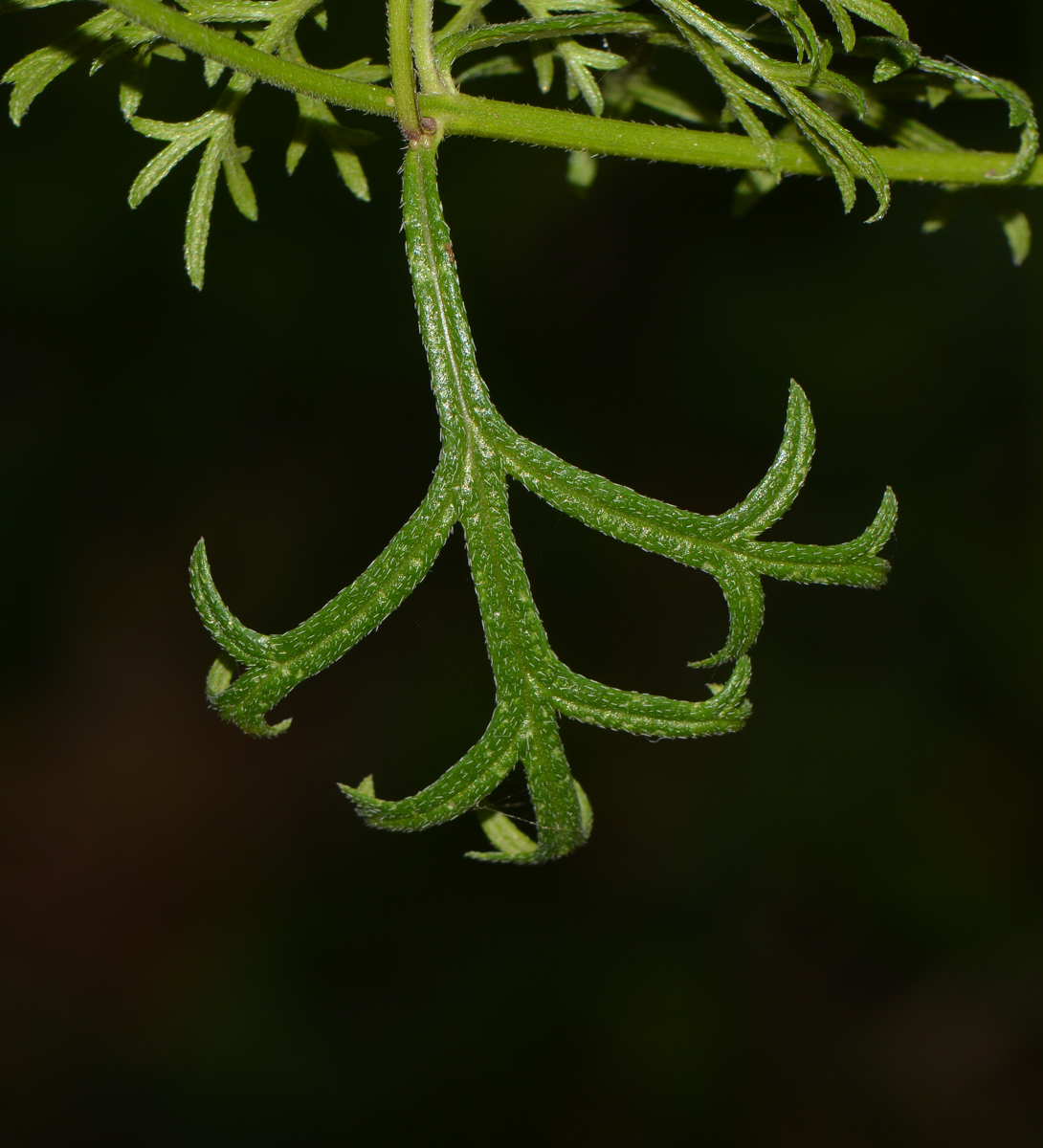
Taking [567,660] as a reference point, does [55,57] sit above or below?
above

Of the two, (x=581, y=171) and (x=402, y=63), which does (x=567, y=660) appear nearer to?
(x=581, y=171)

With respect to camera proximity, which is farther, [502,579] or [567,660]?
[567,660]

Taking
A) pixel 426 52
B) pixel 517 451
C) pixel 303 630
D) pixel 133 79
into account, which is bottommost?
pixel 303 630

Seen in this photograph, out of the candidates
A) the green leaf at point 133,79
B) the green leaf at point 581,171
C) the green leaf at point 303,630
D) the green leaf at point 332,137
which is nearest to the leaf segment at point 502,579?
the green leaf at point 303,630

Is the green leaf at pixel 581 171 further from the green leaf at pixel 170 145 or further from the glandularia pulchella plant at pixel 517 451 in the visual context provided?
the green leaf at pixel 170 145

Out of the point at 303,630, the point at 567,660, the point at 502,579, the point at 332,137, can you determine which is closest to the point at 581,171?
the point at 332,137

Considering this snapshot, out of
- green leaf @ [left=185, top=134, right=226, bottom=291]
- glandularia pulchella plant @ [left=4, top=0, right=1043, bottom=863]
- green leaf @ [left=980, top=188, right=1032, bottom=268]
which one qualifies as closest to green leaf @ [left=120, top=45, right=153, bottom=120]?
glandularia pulchella plant @ [left=4, top=0, right=1043, bottom=863]

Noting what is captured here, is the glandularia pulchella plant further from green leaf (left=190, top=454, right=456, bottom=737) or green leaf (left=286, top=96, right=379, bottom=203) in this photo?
green leaf (left=286, top=96, right=379, bottom=203)
